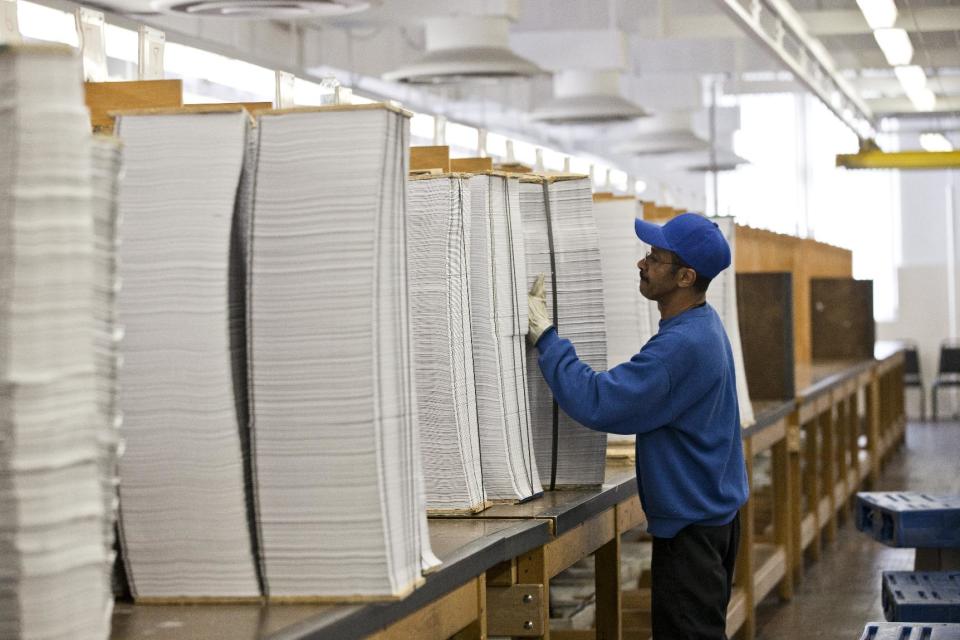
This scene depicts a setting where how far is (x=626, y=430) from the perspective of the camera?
2.88 meters

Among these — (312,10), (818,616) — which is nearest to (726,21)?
(312,10)

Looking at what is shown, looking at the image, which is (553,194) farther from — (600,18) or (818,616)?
(600,18)

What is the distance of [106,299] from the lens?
4.92 feet

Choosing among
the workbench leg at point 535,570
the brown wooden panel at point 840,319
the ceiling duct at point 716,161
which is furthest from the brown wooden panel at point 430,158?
the ceiling duct at point 716,161

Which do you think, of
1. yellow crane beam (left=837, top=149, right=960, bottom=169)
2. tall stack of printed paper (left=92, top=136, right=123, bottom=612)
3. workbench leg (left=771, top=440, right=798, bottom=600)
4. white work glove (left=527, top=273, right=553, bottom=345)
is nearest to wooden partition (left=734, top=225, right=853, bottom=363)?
yellow crane beam (left=837, top=149, right=960, bottom=169)

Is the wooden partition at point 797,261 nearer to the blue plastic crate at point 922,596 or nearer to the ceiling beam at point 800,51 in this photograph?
the ceiling beam at point 800,51

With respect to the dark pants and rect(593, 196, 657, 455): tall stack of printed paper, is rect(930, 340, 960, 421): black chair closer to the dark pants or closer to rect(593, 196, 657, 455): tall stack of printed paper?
rect(593, 196, 657, 455): tall stack of printed paper

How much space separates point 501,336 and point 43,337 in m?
1.47

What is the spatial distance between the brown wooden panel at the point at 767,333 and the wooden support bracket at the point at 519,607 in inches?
136

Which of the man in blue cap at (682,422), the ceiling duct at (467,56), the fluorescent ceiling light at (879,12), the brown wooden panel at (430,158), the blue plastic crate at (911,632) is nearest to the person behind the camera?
the man in blue cap at (682,422)

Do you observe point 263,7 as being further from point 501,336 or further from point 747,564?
point 501,336

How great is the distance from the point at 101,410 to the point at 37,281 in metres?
0.17

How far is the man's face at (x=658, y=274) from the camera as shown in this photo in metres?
3.01

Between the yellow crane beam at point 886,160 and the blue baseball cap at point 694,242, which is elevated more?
the yellow crane beam at point 886,160
